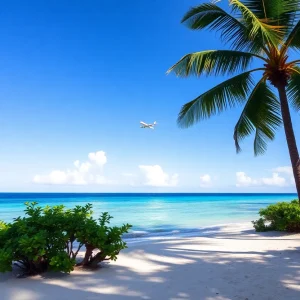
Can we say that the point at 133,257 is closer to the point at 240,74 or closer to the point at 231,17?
the point at 240,74

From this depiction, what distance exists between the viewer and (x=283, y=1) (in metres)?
6.64

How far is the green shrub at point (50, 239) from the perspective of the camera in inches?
156

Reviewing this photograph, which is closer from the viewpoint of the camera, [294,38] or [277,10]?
[277,10]

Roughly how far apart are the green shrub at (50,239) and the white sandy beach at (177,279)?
0.75ft

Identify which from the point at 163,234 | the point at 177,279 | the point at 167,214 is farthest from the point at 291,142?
the point at 167,214

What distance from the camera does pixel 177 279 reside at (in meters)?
4.12

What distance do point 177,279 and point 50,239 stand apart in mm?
2015

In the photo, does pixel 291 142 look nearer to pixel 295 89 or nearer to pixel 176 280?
pixel 295 89

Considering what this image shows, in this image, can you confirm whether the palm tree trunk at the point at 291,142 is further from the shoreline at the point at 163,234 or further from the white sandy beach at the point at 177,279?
the shoreline at the point at 163,234

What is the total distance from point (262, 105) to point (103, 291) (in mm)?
6646

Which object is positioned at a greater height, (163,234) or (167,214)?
(163,234)

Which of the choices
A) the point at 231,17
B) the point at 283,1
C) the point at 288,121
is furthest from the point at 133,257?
the point at 283,1

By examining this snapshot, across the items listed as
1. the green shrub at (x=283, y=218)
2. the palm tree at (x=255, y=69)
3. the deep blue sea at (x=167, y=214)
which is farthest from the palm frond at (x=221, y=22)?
the deep blue sea at (x=167, y=214)

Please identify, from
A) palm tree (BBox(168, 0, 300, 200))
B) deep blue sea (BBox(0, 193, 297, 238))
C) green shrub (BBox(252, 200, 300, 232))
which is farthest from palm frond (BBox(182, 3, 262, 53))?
deep blue sea (BBox(0, 193, 297, 238))
